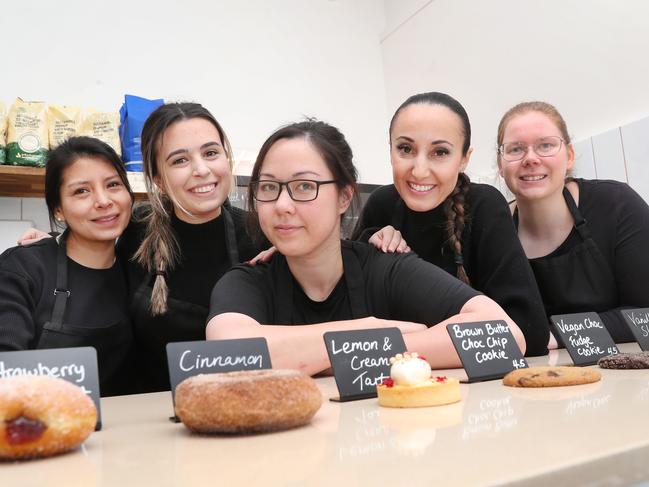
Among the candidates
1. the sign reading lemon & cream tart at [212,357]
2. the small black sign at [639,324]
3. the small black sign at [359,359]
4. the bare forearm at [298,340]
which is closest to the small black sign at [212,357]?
the sign reading lemon & cream tart at [212,357]

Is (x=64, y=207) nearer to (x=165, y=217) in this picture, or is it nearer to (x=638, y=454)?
(x=165, y=217)

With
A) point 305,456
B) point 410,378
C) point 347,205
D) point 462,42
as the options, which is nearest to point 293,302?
point 347,205

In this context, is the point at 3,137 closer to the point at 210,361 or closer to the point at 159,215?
the point at 159,215

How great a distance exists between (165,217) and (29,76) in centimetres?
181

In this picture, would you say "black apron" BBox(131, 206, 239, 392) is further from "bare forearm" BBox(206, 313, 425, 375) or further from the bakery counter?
the bakery counter

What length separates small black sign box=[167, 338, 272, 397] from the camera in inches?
30.9

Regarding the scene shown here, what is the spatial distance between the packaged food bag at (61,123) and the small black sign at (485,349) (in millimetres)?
2169

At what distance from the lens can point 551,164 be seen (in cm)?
186

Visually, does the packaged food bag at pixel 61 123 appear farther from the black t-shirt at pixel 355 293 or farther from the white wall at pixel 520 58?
the white wall at pixel 520 58

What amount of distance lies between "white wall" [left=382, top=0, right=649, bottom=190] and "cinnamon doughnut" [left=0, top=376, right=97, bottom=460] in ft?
8.83

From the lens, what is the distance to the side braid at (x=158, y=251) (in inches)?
64.8

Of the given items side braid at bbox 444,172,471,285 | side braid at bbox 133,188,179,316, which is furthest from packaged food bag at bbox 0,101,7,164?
side braid at bbox 444,172,471,285

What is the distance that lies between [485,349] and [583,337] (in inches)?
11.6

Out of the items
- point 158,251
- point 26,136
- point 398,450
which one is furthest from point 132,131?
point 398,450
